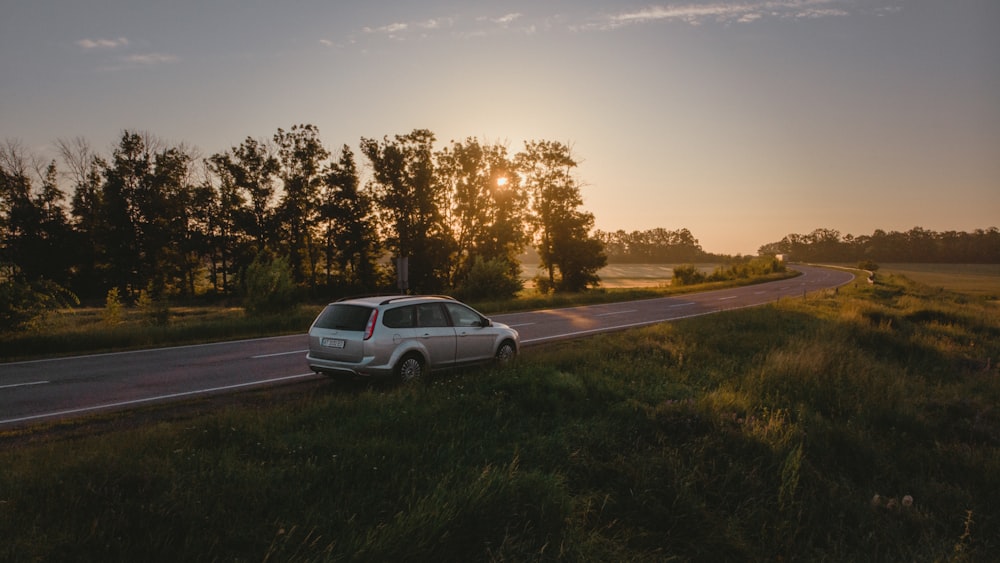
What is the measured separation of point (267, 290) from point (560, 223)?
118 ft

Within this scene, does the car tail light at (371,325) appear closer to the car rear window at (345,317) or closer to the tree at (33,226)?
the car rear window at (345,317)

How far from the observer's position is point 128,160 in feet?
152

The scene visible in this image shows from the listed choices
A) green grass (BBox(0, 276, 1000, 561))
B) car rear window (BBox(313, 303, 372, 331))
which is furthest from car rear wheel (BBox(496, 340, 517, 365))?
car rear window (BBox(313, 303, 372, 331))

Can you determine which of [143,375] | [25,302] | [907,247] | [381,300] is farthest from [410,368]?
[907,247]

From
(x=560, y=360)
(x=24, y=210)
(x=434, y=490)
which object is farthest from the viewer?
(x=24, y=210)

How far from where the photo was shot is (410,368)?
904cm

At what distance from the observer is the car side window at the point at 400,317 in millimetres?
8828

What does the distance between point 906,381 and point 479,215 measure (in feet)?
138

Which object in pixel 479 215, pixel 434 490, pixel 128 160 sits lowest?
pixel 434 490

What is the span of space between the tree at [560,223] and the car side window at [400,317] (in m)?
42.2

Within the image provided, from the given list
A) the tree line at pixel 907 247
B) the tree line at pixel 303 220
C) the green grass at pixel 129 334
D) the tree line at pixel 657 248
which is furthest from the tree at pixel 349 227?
the tree line at pixel 907 247

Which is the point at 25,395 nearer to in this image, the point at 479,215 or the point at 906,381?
the point at 906,381

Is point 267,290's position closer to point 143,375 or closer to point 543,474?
point 143,375

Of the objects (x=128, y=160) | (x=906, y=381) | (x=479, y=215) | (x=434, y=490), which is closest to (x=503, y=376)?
(x=434, y=490)
